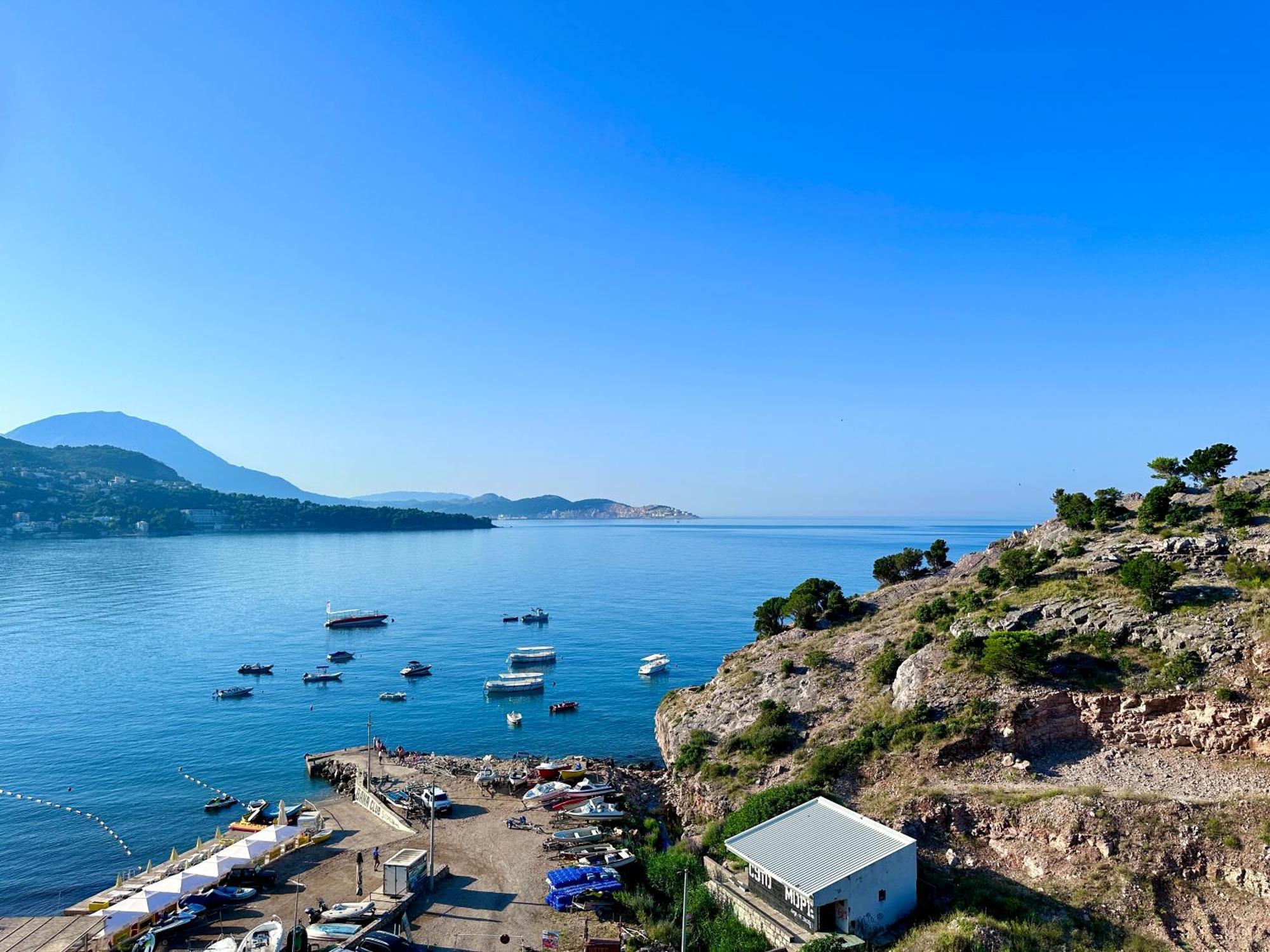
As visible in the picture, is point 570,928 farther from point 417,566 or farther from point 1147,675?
point 417,566

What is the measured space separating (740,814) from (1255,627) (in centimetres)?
2846

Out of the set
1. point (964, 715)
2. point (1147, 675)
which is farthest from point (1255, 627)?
point (964, 715)

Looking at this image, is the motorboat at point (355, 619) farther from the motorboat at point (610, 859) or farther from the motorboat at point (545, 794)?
the motorboat at point (610, 859)

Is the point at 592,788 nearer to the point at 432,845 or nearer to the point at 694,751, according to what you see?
the point at 694,751

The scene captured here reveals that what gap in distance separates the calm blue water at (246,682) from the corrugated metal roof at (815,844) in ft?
92.9

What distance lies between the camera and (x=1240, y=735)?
104 ft

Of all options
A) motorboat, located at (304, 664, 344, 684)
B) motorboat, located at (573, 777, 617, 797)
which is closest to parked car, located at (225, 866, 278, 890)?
motorboat, located at (573, 777, 617, 797)

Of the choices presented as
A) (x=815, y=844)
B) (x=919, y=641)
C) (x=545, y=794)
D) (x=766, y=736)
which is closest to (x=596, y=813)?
(x=545, y=794)

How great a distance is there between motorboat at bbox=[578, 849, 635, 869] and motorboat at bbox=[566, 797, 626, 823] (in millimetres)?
4787

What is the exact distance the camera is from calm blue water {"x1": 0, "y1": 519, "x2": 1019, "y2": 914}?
47062 mm

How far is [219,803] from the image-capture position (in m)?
47.3

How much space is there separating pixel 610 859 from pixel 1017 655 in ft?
82.0

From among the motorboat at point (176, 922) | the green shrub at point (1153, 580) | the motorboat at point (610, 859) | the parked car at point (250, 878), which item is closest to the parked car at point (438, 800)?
the parked car at point (250, 878)

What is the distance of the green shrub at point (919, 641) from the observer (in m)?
45.9
